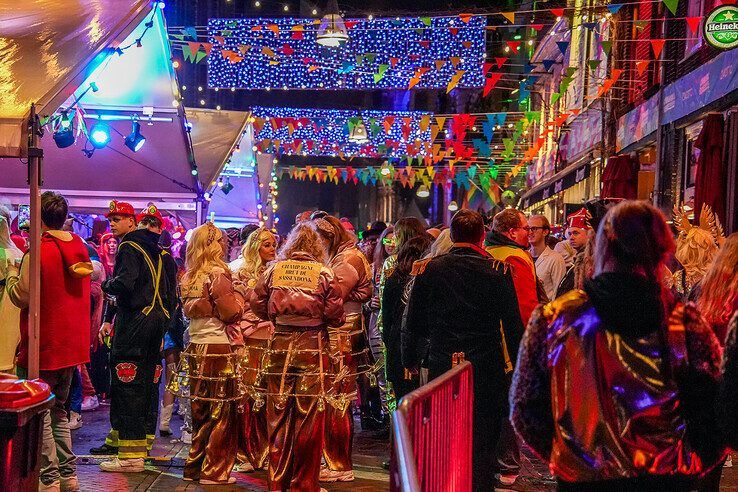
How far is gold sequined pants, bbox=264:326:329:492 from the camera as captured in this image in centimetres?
755

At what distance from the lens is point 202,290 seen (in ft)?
27.8

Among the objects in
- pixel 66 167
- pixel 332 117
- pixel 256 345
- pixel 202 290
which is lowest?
pixel 256 345

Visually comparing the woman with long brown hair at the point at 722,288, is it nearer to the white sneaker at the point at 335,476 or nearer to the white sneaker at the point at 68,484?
the white sneaker at the point at 335,476

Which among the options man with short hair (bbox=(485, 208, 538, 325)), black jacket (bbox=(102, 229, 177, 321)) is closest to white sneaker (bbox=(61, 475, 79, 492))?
black jacket (bbox=(102, 229, 177, 321))

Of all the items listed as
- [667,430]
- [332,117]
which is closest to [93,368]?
[667,430]

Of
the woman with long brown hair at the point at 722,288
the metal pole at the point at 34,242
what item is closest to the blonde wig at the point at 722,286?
the woman with long brown hair at the point at 722,288

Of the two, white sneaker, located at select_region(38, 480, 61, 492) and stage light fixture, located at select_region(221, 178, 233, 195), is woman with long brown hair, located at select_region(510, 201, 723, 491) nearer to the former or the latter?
white sneaker, located at select_region(38, 480, 61, 492)

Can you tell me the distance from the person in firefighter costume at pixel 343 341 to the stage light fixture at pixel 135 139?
440 cm

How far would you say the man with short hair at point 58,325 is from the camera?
23.6ft

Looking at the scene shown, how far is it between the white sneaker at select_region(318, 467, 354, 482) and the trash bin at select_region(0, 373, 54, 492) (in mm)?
3175

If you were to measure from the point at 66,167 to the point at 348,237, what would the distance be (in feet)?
21.0

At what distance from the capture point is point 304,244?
759 centimetres

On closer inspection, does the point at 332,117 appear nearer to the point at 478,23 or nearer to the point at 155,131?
the point at 478,23

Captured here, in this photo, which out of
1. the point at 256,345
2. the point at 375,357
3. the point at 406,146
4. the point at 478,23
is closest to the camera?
the point at 256,345
